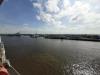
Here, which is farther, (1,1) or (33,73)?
(33,73)

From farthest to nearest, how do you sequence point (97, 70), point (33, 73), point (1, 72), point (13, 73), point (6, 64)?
point (97, 70)
point (33, 73)
point (6, 64)
point (13, 73)
point (1, 72)

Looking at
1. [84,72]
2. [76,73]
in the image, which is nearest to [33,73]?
[76,73]

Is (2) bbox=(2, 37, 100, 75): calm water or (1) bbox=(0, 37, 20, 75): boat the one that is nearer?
(1) bbox=(0, 37, 20, 75): boat

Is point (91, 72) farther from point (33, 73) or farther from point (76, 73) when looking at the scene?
point (33, 73)

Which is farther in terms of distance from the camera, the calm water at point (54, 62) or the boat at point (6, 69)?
the calm water at point (54, 62)

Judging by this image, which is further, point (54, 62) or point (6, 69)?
point (54, 62)

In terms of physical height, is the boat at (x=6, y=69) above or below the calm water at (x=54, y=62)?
above

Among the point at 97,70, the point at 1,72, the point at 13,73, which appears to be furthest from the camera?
the point at 97,70

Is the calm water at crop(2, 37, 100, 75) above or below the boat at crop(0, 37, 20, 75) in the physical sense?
below

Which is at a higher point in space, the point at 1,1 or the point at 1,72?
the point at 1,1

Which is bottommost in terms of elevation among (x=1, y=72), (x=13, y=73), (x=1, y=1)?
(x=13, y=73)

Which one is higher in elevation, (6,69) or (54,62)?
(6,69)
